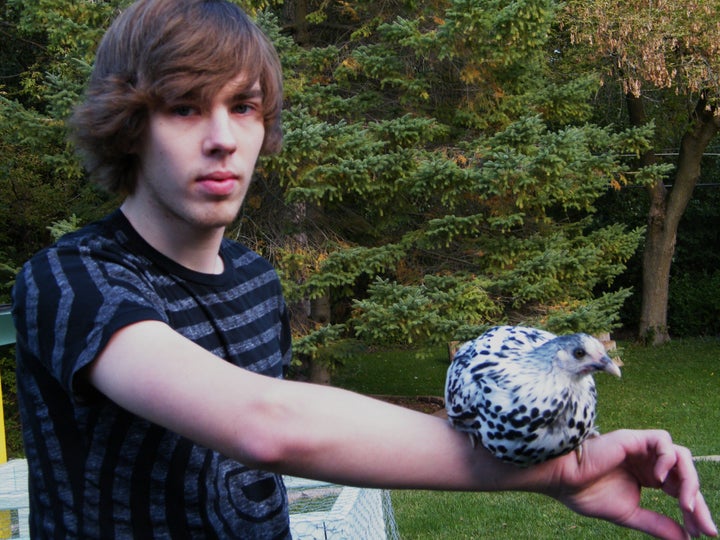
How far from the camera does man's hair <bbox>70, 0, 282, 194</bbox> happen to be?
3.87 ft

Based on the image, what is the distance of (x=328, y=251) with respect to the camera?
930 cm

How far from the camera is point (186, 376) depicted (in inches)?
34.0

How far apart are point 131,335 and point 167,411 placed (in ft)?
0.39

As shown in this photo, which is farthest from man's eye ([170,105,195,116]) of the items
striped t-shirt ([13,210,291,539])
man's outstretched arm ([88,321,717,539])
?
man's outstretched arm ([88,321,717,539])

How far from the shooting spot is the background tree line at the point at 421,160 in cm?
829

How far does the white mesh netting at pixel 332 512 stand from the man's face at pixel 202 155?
170 cm

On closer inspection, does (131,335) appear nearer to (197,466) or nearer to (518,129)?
(197,466)

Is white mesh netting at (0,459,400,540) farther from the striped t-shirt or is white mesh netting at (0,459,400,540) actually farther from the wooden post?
the striped t-shirt

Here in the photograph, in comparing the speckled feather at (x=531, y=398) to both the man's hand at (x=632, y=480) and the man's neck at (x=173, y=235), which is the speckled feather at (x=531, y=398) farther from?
the man's neck at (x=173, y=235)

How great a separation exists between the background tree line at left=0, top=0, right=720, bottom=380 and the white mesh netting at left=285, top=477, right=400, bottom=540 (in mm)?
4882

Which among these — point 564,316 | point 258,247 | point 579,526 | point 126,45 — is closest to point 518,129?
point 564,316

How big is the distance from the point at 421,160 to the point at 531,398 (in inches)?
308

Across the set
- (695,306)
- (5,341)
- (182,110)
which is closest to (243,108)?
(182,110)

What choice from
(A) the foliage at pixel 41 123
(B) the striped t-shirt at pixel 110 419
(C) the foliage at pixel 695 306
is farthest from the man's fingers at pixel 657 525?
(C) the foliage at pixel 695 306
